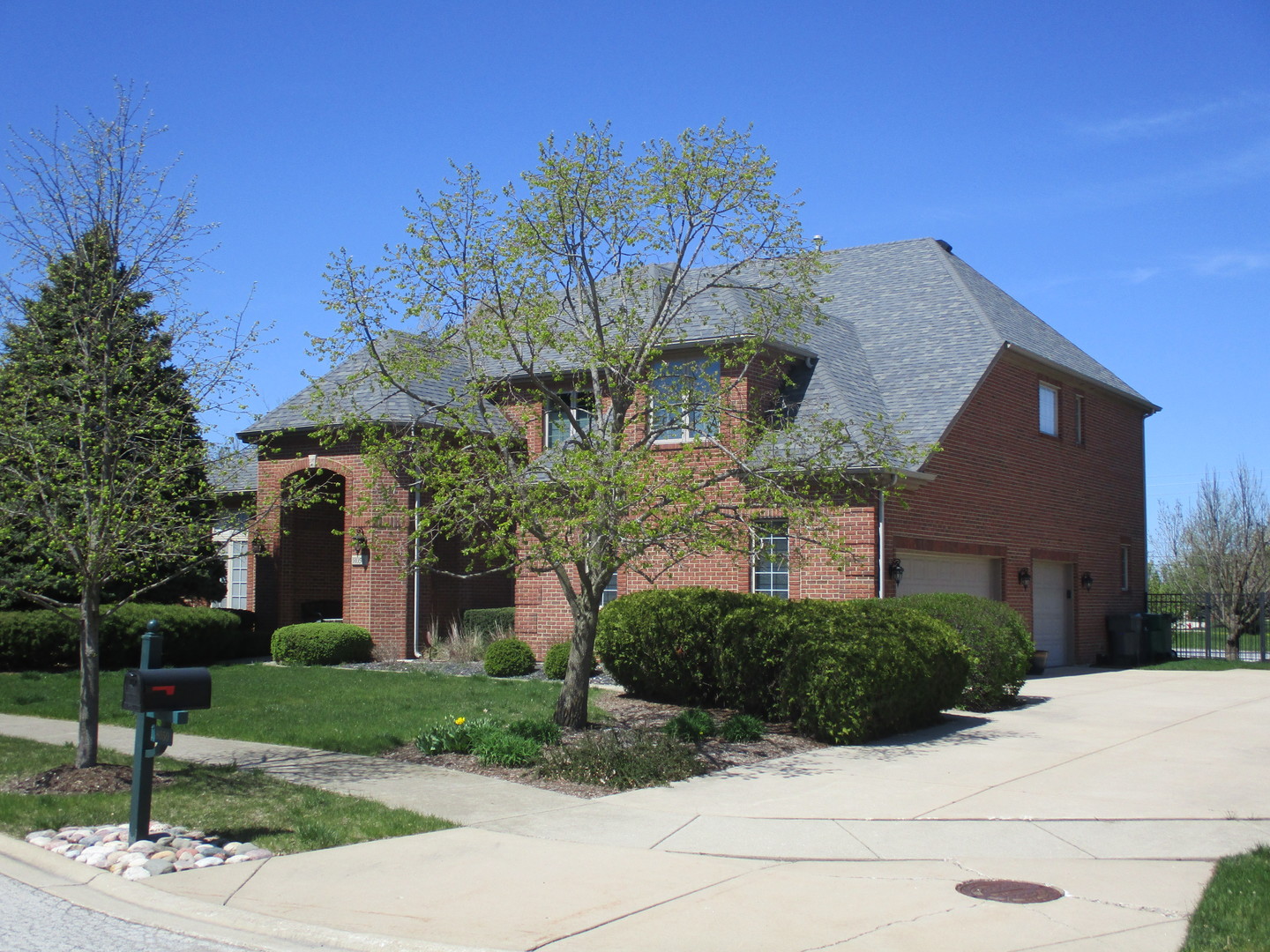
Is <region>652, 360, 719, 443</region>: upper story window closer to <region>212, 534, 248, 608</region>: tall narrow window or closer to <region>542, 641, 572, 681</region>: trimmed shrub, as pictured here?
<region>542, 641, 572, 681</region>: trimmed shrub

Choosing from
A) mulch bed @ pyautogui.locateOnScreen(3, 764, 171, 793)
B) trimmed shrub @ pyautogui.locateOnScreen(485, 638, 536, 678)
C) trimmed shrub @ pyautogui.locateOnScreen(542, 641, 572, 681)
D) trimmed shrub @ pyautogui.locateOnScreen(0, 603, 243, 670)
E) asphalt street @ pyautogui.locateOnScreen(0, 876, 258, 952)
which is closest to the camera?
asphalt street @ pyautogui.locateOnScreen(0, 876, 258, 952)

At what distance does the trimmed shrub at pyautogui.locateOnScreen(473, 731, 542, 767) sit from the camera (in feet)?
34.2

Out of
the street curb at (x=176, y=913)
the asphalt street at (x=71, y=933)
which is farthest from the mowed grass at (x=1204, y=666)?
the asphalt street at (x=71, y=933)

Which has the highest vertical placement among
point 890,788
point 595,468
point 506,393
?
point 506,393

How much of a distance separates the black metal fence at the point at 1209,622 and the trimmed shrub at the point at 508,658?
15.0m

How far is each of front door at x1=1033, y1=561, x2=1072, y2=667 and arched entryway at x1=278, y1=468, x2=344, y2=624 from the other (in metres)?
14.2

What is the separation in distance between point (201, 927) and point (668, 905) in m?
2.47

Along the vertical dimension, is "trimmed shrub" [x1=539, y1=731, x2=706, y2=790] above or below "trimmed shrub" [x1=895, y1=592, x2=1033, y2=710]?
below

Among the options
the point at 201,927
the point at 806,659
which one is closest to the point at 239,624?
the point at 806,659

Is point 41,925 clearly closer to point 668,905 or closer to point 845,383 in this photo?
point 668,905

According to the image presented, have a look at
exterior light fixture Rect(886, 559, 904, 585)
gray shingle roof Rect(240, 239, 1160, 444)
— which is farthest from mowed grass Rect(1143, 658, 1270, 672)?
exterior light fixture Rect(886, 559, 904, 585)

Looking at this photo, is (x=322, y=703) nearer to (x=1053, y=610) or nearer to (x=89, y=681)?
(x=89, y=681)

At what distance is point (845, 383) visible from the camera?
19.9 m

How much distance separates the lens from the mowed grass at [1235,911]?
17.9 feet
